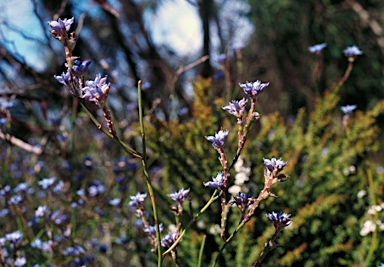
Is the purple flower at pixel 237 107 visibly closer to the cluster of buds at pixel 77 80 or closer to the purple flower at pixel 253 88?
the purple flower at pixel 253 88

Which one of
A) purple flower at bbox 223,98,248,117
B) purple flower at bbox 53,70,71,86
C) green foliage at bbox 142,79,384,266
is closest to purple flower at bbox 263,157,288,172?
purple flower at bbox 223,98,248,117

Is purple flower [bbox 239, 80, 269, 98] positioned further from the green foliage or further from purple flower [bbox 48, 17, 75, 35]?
the green foliage

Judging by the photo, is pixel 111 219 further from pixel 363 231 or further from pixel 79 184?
pixel 363 231

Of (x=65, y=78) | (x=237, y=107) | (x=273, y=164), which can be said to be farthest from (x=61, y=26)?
(x=273, y=164)

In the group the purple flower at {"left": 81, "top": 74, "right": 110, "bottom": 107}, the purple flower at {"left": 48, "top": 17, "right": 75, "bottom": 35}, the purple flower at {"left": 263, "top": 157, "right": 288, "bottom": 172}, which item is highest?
the purple flower at {"left": 48, "top": 17, "right": 75, "bottom": 35}

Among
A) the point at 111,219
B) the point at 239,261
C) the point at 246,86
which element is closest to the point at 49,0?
the point at 111,219

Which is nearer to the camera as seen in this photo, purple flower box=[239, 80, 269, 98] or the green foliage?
purple flower box=[239, 80, 269, 98]

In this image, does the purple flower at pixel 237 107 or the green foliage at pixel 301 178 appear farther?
the green foliage at pixel 301 178

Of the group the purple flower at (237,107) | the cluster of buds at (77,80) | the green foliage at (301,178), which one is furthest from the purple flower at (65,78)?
the green foliage at (301,178)

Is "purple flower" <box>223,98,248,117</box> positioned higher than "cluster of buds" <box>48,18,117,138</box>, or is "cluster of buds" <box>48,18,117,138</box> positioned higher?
"cluster of buds" <box>48,18,117,138</box>

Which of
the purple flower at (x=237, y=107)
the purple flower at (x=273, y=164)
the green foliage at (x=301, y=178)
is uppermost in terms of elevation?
the purple flower at (x=237, y=107)

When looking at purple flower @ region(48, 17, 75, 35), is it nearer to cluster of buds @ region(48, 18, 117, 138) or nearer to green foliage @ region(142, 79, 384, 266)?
cluster of buds @ region(48, 18, 117, 138)

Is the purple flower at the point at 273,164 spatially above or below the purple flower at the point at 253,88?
below
